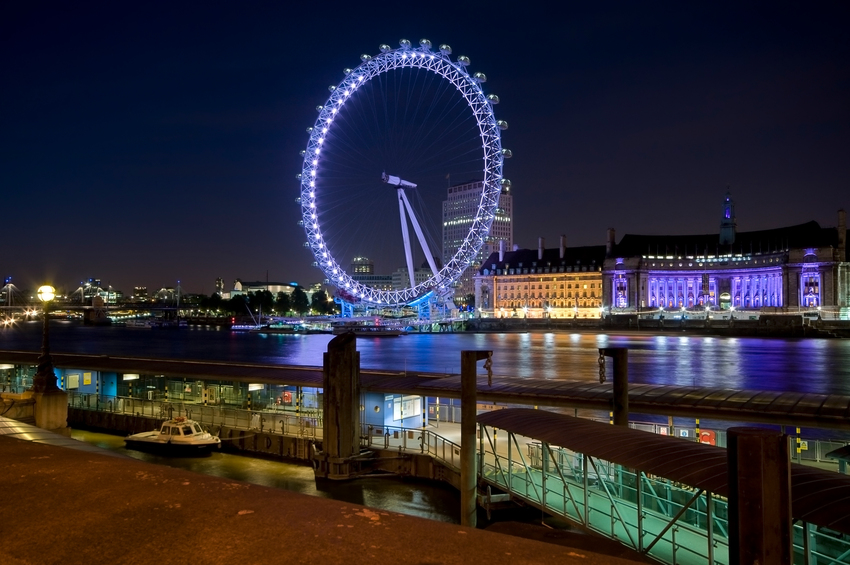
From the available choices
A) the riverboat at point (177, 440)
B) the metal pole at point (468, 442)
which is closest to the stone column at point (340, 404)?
the metal pole at point (468, 442)

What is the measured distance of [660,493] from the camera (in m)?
15.0

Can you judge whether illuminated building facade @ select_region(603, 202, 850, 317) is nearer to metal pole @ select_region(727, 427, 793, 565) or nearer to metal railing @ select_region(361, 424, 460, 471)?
metal railing @ select_region(361, 424, 460, 471)

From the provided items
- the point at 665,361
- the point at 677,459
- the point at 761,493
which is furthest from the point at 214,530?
the point at 665,361

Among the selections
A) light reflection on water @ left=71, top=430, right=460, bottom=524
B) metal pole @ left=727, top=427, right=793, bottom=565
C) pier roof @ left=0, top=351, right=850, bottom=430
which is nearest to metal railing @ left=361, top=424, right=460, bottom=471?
light reflection on water @ left=71, top=430, right=460, bottom=524

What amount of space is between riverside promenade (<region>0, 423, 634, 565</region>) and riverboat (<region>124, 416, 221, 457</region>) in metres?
21.7

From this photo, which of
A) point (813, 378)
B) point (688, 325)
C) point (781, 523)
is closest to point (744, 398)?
point (781, 523)

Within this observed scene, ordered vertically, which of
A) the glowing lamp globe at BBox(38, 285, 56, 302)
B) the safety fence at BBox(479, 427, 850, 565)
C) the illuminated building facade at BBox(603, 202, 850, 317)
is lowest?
the safety fence at BBox(479, 427, 850, 565)

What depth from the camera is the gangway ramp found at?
26.8 feet

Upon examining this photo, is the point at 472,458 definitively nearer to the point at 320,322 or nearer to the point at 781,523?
the point at 781,523

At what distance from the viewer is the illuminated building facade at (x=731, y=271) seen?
13788 centimetres

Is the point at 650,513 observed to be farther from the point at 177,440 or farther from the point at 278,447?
the point at 177,440

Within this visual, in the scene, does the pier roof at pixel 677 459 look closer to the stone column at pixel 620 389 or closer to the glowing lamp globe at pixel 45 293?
the stone column at pixel 620 389

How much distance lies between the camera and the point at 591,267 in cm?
16988

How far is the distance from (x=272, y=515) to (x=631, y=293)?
164667 millimetres
